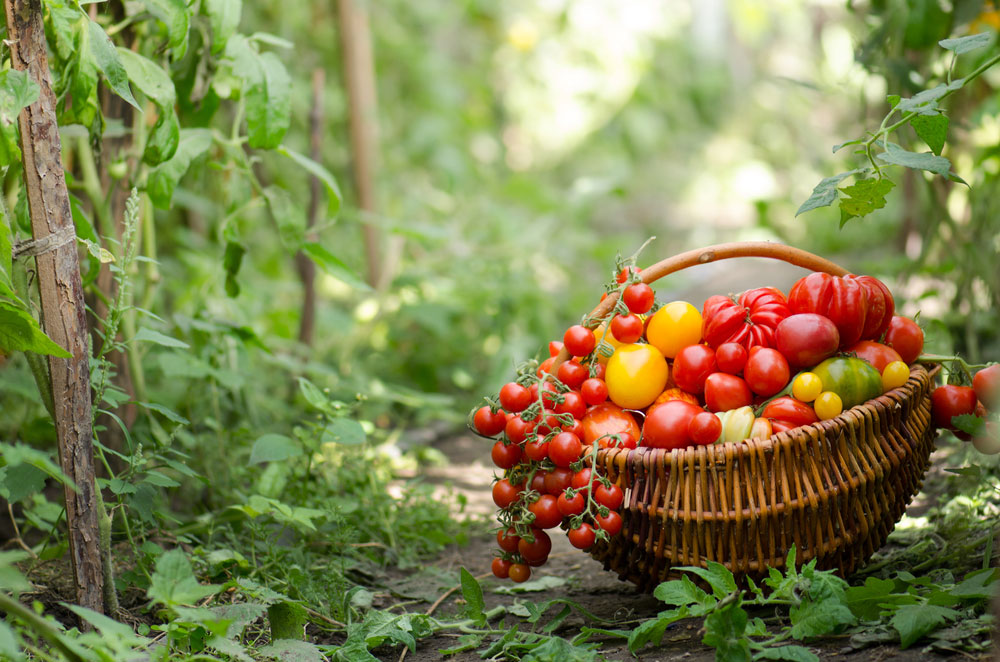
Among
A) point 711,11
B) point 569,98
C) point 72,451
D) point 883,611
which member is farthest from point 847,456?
point 711,11

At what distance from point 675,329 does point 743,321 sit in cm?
11

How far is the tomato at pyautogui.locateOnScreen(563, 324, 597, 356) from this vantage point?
Result: 1.31 m

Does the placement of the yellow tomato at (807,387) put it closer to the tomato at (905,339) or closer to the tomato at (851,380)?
the tomato at (851,380)

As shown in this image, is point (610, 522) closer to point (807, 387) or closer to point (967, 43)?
point (807, 387)

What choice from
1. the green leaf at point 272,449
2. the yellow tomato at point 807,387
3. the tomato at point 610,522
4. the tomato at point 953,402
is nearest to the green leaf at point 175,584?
the green leaf at point 272,449

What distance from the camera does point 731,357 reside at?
1.24m

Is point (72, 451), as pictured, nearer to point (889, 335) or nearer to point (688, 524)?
point (688, 524)

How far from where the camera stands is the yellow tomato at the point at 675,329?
132 centimetres

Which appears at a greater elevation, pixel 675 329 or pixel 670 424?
pixel 675 329

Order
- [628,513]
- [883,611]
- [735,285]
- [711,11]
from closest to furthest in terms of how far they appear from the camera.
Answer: [883,611] → [628,513] → [735,285] → [711,11]

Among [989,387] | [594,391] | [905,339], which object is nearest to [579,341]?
[594,391]

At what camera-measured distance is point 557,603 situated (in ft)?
4.81

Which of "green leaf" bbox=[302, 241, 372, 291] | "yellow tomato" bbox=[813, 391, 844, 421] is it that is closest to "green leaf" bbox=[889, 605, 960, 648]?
"yellow tomato" bbox=[813, 391, 844, 421]

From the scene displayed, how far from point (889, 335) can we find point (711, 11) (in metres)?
6.36
